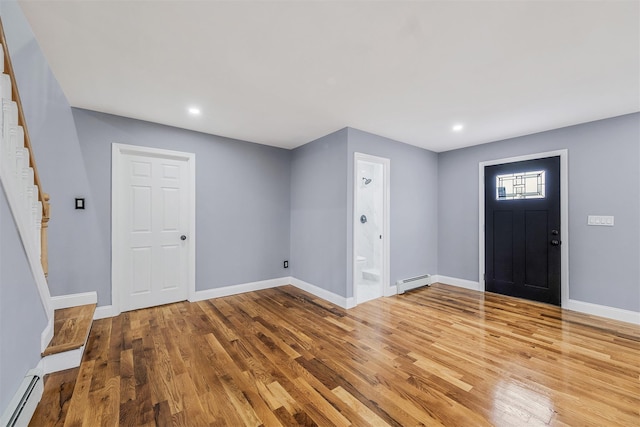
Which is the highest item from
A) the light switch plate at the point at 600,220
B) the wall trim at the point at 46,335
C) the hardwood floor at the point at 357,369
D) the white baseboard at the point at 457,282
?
the light switch plate at the point at 600,220

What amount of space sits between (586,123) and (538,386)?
3375 mm

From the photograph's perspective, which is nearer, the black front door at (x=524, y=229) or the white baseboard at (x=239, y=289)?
the black front door at (x=524, y=229)

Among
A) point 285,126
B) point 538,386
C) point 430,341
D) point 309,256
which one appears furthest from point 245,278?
point 538,386

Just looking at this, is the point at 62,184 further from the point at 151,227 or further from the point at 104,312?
the point at 104,312

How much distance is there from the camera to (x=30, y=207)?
2.10 metres

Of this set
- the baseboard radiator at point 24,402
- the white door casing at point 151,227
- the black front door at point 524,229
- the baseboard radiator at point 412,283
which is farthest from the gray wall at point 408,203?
the baseboard radiator at point 24,402

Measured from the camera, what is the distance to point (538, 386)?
6.49 feet

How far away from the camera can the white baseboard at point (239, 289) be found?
3.91 m

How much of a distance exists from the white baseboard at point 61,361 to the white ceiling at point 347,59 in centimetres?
238

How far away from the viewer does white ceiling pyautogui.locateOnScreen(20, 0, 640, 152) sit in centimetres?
163

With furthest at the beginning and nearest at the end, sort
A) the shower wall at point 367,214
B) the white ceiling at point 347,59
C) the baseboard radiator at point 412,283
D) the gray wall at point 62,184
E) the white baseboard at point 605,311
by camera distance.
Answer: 1. the shower wall at point 367,214
2. the baseboard radiator at point 412,283
3. the white baseboard at point 605,311
4. the gray wall at point 62,184
5. the white ceiling at point 347,59

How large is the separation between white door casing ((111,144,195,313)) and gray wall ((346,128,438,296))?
7.74 ft

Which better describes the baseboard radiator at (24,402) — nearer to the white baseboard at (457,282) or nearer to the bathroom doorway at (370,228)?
the bathroom doorway at (370,228)

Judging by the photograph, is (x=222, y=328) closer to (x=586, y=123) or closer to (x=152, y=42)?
(x=152, y=42)
